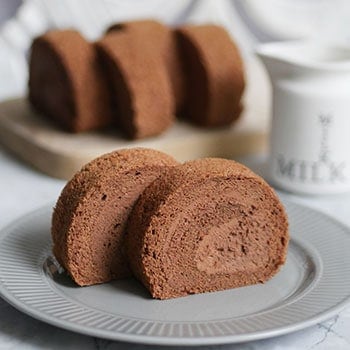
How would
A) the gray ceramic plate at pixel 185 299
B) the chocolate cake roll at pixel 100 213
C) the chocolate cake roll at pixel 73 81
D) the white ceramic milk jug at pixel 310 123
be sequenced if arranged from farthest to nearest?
the chocolate cake roll at pixel 73 81
the white ceramic milk jug at pixel 310 123
the chocolate cake roll at pixel 100 213
the gray ceramic plate at pixel 185 299

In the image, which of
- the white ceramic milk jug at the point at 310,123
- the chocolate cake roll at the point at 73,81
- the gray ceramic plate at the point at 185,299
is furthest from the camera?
the chocolate cake roll at the point at 73,81

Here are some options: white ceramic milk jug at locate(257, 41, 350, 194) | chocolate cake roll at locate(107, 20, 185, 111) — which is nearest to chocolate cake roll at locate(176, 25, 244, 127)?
chocolate cake roll at locate(107, 20, 185, 111)

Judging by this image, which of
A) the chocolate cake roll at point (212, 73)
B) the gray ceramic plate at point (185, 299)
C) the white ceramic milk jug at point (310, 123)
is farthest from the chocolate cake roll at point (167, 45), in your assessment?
the gray ceramic plate at point (185, 299)

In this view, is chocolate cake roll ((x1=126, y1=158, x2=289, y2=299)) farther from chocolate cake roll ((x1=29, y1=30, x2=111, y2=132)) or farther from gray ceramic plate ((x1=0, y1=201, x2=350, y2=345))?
chocolate cake roll ((x1=29, y1=30, x2=111, y2=132))

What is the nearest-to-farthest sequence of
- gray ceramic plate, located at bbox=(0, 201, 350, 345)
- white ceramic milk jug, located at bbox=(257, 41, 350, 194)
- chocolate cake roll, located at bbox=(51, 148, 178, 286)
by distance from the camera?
gray ceramic plate, located at bbox=(0, 201, 350, 345) → chocolate cake roll, located at bbox=(51, 148, 178, 286) → white ceramic milk jug, located at bbox=(257, 41, 350, 194)

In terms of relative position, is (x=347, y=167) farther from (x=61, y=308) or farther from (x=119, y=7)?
(x=119, y=7)

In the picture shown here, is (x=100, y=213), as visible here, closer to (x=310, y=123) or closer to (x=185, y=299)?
(x=185, y=299)

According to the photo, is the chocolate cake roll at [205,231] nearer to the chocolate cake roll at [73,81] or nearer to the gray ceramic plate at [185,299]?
the gray ceramic plate at [185,299]
